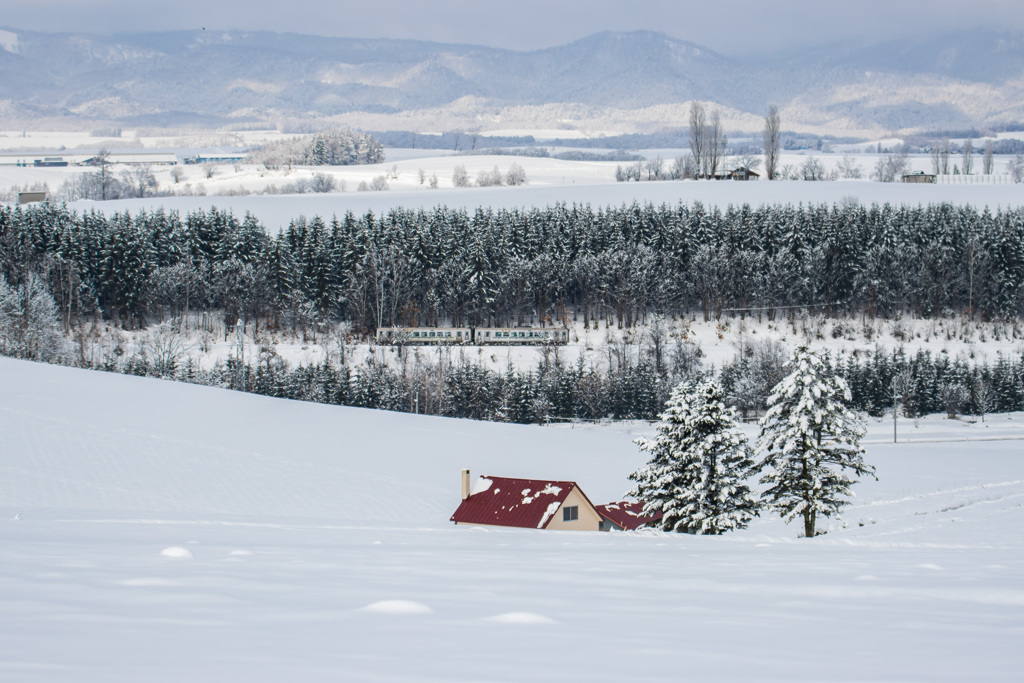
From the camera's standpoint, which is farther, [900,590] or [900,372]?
[900,372]

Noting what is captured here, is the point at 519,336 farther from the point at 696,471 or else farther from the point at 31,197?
the point at 31,197

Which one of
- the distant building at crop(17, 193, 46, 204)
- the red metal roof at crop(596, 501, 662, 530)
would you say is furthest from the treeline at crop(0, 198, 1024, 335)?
→ the red metal roof at crop(596, 501, 662, 530)

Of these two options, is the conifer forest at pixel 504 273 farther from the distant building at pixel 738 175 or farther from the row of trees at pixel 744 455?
the row of trees at pixel 744 455

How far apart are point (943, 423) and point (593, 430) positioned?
2645 cm

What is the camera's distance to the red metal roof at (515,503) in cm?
2909

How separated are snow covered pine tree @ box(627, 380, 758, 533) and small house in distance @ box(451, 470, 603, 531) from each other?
474 centimetres

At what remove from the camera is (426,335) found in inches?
3162

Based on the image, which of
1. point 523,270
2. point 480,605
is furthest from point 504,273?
point 480,605

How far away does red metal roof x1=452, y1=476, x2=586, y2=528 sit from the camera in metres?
29.1

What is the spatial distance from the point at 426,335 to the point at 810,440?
Answer: 58126 mm

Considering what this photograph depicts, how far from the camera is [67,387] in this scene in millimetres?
44031

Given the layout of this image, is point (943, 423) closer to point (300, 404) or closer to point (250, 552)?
point (300, 404)

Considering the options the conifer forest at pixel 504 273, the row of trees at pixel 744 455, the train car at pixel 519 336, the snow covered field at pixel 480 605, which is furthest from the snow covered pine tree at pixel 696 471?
the train car at pixel 519 336

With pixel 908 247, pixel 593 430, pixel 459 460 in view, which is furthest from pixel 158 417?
pixel 908 247
